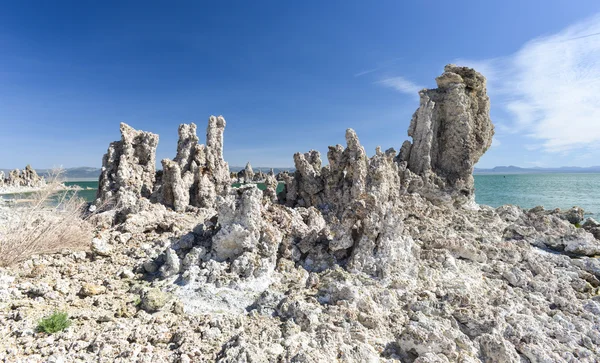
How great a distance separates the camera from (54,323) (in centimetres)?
439

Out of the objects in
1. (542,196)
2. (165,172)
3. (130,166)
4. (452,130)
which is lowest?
(542,196)

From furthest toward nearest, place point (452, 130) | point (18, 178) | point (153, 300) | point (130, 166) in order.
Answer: point (18, 178) < point (452, 130) < point (130, 166) < point (153, 300)

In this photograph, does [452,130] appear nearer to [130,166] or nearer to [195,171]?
[195,171]

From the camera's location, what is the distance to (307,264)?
7.46 m

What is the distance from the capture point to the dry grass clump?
6.27m

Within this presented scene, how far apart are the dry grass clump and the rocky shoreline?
0.30 metres

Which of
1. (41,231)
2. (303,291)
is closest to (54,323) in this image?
(41,231)

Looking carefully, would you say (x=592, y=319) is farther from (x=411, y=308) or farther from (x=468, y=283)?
(x=411, y=308)

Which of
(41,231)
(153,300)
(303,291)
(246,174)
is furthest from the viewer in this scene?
(246,174)

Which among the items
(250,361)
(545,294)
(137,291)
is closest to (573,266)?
(545,294)

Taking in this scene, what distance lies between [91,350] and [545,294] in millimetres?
8556

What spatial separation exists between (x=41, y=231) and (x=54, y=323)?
3434 millimetres

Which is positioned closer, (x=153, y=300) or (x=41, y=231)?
(x=153, y=300)

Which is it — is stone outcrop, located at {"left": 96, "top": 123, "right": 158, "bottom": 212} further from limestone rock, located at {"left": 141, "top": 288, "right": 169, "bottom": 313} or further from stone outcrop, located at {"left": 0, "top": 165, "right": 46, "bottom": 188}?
stone outcrop, located at {"left": 0, "top": 165, "right": 46, "bottom": 188}
